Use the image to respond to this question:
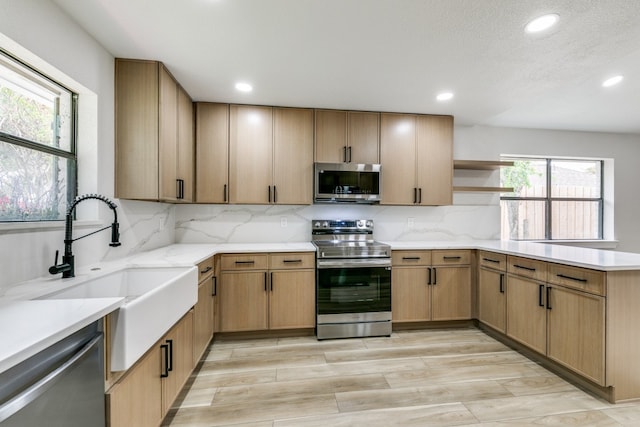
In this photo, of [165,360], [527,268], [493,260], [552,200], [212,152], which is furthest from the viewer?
[552,200]

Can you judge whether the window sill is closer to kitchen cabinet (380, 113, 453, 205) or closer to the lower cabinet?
the lower cabinet

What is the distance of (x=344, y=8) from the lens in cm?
159

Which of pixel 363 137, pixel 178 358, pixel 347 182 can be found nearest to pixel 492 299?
pixel 347 182

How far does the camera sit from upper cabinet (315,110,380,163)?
315cm

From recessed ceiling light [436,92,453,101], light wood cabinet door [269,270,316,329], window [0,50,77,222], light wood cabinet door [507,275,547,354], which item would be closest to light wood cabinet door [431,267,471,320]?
light wood cabinet door [507,275,547,354]

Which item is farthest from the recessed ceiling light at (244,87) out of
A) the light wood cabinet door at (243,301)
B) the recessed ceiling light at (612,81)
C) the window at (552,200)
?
the window at (552,200)

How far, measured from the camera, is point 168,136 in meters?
2.34

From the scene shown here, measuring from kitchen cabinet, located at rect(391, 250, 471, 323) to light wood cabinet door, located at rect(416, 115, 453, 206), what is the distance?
0.68 metres

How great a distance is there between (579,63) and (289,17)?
2.16 metres

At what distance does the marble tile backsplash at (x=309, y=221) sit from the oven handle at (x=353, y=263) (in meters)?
0.64

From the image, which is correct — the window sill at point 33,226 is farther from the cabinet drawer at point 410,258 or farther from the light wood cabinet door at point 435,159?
the light wood cabinet door at point 435,159

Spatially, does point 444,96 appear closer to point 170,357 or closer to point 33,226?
point 170,357

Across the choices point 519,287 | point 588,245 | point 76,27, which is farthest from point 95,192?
point 588,245

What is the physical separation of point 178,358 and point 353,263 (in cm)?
168
